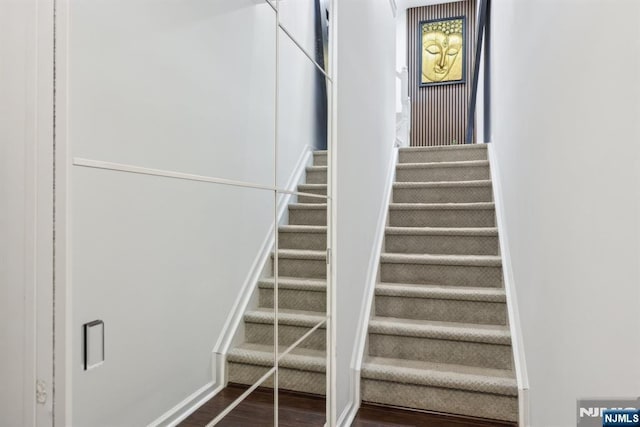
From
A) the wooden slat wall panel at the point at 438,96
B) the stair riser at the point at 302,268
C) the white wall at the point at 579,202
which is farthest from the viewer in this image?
the wooden slat wall panel at the point at 438,96

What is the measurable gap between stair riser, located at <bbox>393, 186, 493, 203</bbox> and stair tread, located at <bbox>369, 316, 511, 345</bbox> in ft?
3.57

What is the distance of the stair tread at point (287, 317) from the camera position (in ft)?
3.86

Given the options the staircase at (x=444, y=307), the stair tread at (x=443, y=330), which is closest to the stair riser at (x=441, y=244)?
the staircase at (x=444, y=307)

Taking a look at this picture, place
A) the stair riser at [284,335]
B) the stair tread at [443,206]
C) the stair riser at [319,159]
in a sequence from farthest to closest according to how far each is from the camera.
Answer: the stair tread at [443,206]
the stair riser at [319,159]
the stair riser at [284,335]

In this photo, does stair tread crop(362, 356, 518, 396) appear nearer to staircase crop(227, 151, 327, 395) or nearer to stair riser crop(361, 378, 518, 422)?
stair riser crop(361, 378, 518, 422)

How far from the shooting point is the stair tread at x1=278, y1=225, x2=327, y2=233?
1.41 meters

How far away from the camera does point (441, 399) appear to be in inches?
78.5

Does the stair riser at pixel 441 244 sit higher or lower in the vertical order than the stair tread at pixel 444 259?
higher

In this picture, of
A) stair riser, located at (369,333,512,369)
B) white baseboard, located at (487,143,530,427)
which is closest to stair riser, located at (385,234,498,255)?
white baseboard, located at (487,143,530,427)

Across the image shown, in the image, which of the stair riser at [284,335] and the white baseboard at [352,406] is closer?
the stair riser at [284,335]

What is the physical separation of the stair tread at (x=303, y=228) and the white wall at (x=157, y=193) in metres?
0.22

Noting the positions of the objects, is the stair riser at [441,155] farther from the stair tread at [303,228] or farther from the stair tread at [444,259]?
the stair tread at [303,228]

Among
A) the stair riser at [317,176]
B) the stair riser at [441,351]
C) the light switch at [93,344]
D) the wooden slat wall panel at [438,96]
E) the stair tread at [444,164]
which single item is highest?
the wooden slat wall panel at [438,96]

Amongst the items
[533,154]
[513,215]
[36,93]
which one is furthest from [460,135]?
[36,93]
